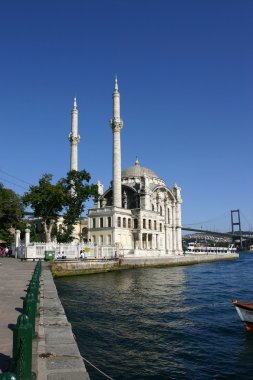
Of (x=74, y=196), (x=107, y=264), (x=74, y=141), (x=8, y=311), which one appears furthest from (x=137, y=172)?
(x=8, y=311)

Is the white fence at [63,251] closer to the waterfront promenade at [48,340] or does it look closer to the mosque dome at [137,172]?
the waterfront promenade at [48,340]

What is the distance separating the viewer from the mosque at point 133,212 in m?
53.5

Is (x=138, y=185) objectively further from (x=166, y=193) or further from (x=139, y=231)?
(x=139, y=231)

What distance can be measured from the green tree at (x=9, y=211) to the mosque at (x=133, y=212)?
32.8 feet

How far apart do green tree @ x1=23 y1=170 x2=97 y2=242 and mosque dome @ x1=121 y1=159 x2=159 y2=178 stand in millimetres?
26085

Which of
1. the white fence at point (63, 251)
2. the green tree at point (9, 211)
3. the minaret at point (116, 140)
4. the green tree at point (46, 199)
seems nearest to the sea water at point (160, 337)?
the white fence at point (63, 251)

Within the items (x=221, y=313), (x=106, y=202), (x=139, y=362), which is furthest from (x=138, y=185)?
(x=139, y=362)

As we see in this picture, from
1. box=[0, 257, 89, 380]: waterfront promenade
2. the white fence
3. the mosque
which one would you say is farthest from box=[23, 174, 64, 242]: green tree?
box=[0, 257, 89, 380]: waterfront promenade

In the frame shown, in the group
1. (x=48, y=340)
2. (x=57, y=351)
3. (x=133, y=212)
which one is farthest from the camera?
(x=133, y=212)

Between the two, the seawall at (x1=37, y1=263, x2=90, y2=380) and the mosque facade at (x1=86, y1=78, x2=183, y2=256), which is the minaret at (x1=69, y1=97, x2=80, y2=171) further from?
the seawall at (x1=37, y1=263, x2=90, y2=380)

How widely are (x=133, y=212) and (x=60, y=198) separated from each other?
1822cm

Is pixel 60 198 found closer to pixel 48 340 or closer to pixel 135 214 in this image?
pixel 135 214

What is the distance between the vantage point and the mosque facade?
53.4 m

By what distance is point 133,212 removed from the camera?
57906mm
